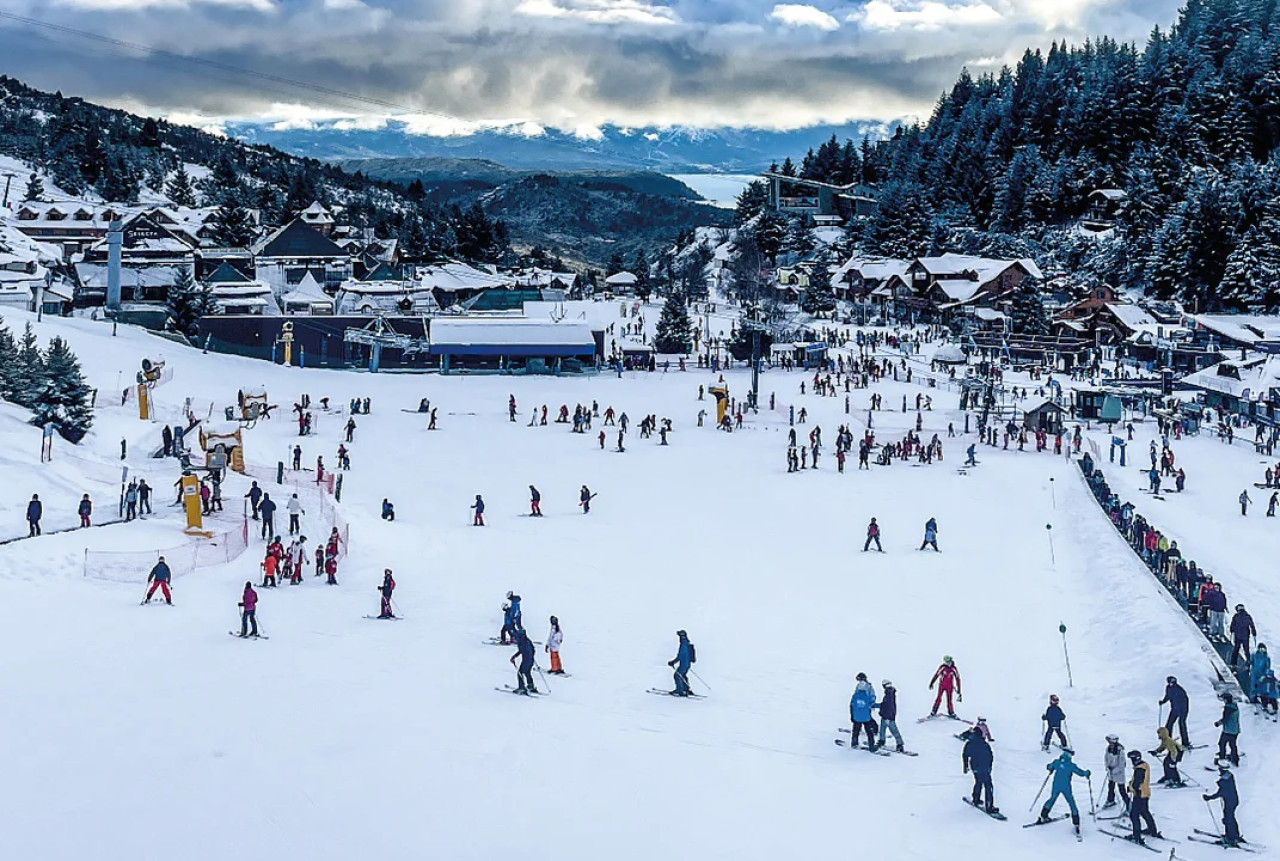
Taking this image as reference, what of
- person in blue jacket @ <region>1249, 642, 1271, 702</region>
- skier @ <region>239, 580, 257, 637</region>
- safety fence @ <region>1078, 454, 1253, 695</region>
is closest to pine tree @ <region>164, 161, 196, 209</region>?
safety fence @ <region>1078, 454, 1253, 695</region>

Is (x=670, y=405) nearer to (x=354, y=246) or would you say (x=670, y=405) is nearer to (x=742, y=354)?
(x=742, y=354)

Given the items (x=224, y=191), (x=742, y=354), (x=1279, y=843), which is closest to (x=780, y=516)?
(x=1279, y=843)

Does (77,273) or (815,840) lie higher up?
(77,273)

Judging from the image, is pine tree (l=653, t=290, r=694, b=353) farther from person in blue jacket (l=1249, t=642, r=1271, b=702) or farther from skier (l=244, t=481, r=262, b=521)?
person in blue jacket (l=1249, t=642, r=1271, b=702)

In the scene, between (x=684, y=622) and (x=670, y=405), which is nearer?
(x=684, y=622)

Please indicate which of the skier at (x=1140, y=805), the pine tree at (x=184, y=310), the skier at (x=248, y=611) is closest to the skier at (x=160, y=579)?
the skier at (x=248, y=611)

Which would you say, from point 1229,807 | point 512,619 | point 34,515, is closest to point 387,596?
point 512,619

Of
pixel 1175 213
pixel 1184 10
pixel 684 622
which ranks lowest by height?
pixel 684 622
